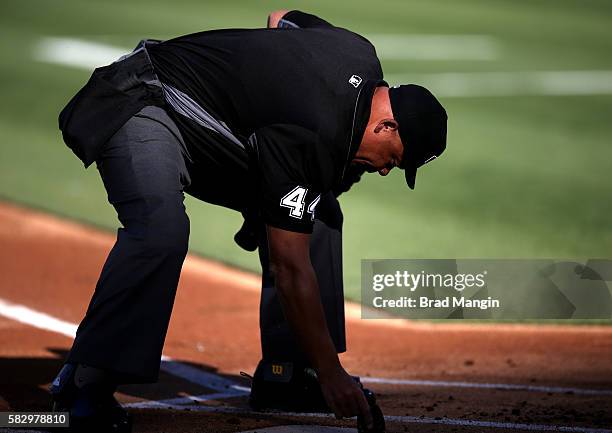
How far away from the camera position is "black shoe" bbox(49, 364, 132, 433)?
409 centimetres

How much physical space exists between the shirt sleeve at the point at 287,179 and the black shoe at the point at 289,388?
1.23 m

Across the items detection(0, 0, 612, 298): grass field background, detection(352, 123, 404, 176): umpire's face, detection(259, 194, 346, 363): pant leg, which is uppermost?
detection(0, 0, 612, 298): grass field background

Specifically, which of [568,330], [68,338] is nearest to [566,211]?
[568,330]

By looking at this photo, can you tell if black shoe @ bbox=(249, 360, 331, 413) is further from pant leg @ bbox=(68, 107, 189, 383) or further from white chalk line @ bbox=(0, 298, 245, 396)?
pant leg @ bbox=(68, 107, 189, 383)

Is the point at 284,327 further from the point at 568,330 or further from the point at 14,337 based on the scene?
the point at 568,330

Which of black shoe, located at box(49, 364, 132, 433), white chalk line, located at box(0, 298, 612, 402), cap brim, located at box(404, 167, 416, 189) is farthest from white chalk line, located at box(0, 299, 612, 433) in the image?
cap brim, located at box(404, 167, 416, 189)

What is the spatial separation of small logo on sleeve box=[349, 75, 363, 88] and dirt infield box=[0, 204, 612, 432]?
1.51 m

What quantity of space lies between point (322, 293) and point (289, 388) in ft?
1.50

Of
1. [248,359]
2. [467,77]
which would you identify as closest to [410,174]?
[248,359]

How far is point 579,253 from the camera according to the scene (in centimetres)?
822

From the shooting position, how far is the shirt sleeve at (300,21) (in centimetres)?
477

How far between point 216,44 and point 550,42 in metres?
10.7

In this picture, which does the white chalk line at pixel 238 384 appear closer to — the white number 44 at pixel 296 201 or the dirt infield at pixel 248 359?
the dirt infield at pixel 248 359

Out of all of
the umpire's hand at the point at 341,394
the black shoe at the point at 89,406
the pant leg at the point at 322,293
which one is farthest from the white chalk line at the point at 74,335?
the umpire's hand at the point at 341,394
